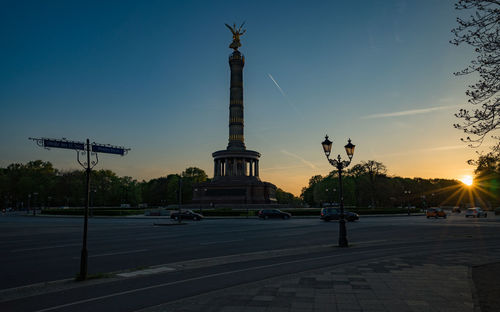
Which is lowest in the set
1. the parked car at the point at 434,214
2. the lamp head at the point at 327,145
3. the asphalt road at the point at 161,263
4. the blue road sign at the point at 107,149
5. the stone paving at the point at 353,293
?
the parked car at the point at 434,214

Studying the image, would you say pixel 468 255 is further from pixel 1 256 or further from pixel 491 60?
pixel 1 256

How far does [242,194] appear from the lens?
6575 centimetres

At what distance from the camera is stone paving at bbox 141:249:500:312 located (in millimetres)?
6320

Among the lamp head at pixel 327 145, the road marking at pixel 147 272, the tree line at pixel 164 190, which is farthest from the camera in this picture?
the tree line at pixel 164 190

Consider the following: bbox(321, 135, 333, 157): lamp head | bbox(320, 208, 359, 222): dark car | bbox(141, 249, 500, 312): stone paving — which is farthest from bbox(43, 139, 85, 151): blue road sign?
bbox(320, 208, 359, 222): dark car

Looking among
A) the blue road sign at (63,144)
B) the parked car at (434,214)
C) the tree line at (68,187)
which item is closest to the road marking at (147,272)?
the blue road sign at (63,144)

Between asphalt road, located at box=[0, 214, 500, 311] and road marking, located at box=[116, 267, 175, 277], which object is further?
road marking, located at box=[116, 267, 175, 277]

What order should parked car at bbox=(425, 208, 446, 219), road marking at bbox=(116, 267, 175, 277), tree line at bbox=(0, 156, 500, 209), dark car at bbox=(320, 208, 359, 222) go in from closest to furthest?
road marking at bbox=(116, 267, 175, 277) → dark car at bbox=(320, 208, 359, 222) → parked car at bbox=(425, 208, 446, 219) → tree line at bbox=(0, 156, 500, 209)

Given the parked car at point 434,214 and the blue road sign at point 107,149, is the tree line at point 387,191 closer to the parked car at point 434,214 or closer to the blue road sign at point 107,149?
the parked car at point 434,214

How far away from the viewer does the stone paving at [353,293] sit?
249 inches

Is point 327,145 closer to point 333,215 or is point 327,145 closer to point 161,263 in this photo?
point 161,263

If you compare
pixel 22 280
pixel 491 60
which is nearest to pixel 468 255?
pixel 491 60

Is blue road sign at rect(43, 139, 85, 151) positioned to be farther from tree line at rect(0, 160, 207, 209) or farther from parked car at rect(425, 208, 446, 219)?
tree line at rect(0, 160, 207, 209)

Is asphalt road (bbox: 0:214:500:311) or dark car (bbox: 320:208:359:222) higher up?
asphalt road (bbox: 0:214:500:311)
